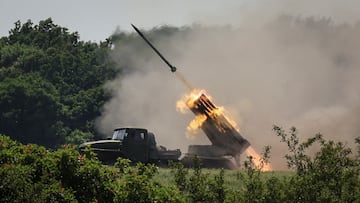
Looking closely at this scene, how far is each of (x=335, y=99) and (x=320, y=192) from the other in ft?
148

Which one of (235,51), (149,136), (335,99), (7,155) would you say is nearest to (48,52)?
(235,51)

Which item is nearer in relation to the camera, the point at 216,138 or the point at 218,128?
the point at 218,128

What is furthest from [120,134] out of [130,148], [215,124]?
[215,124]

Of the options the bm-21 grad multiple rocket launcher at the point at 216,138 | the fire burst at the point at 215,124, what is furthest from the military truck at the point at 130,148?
the fire burst at the point at 215,124

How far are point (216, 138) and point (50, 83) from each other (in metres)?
43.4

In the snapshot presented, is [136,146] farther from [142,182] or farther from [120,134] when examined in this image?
[142,182]

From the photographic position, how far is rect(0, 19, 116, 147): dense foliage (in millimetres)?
72688

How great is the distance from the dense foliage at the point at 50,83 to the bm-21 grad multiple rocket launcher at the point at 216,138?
32557mm

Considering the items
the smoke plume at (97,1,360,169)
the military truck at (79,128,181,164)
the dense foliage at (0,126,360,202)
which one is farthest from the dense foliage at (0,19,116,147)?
the dense foliage at (0,126,360,202)

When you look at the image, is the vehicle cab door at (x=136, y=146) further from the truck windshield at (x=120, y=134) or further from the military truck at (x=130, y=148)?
the truck windshield at (x=120, y=134)

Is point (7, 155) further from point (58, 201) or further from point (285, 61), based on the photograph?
point (285, 61)

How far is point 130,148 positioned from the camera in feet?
131

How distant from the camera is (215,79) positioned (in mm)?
66375

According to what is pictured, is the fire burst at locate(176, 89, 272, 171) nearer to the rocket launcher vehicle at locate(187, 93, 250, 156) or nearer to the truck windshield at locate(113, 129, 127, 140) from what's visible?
the rocket launcher vehicle at locate(187, 93, 250, 156)
